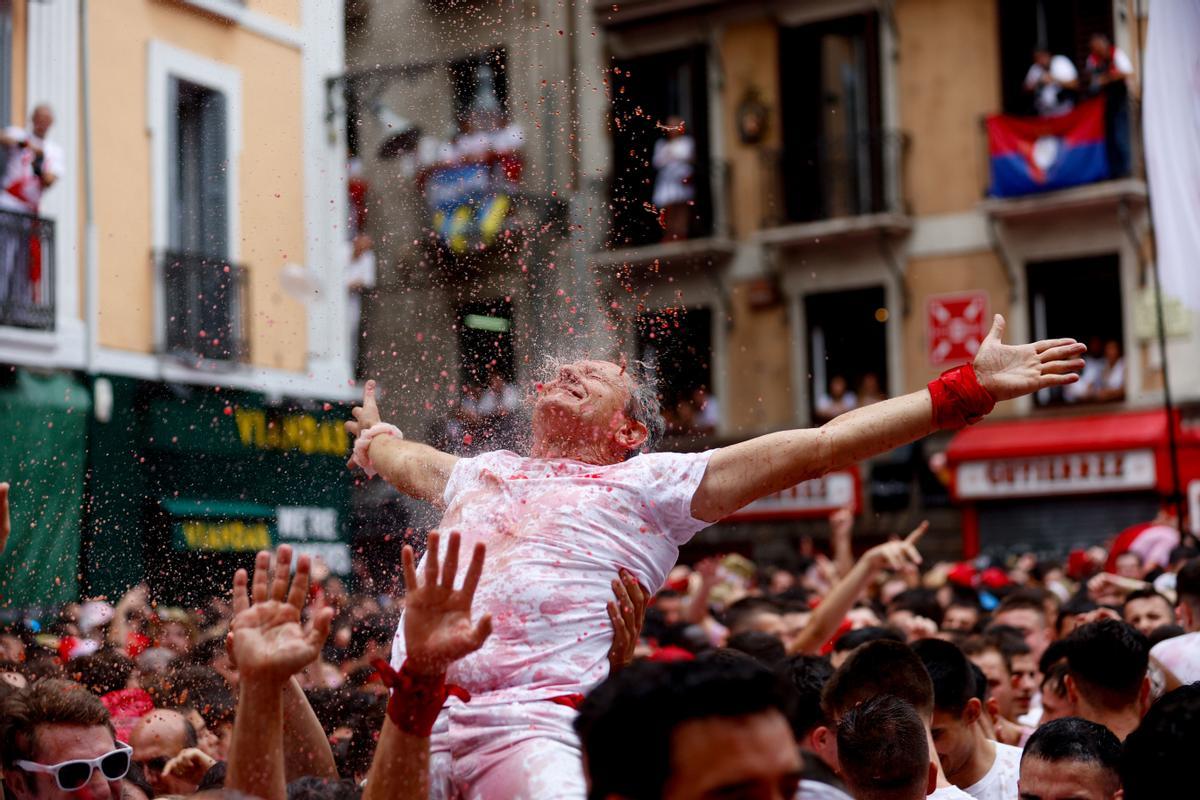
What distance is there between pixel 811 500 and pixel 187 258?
8817 millimetres

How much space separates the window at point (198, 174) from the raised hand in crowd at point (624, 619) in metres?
11.2

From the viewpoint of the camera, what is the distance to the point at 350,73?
1393 centimetres

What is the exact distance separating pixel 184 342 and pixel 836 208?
862cm

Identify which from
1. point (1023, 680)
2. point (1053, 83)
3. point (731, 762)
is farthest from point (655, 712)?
point (1053, 83)

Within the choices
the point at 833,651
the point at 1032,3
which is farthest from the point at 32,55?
the point at 1032,3

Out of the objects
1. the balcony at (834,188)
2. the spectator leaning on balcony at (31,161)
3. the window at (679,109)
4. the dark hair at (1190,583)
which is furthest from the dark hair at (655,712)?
the balcony at (834,188)

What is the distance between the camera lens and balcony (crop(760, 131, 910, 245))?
20203 millimetres

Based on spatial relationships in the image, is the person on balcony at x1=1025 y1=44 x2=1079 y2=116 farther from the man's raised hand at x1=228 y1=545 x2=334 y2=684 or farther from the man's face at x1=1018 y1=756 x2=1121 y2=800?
the man's raised hand at x1=228 y1=545 x2=334 y2=684

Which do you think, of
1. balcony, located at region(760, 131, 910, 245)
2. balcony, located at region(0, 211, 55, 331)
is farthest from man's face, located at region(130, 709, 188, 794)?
balcony, located at region(760, 131, 910, 245)

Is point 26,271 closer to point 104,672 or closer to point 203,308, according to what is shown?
point 203,308

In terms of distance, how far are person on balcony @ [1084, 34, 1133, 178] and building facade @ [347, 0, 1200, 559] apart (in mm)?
142

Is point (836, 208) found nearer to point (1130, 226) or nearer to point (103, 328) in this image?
point (1130, 226)

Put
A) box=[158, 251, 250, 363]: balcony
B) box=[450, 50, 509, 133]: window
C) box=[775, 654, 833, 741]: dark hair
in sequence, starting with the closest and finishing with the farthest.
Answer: box=[775, 654, 833, 741]: dark hair < box=[450, 50, 509, 133]: window < box=[158, 251, 250, 363]: balcony

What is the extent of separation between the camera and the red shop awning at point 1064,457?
1822cm
